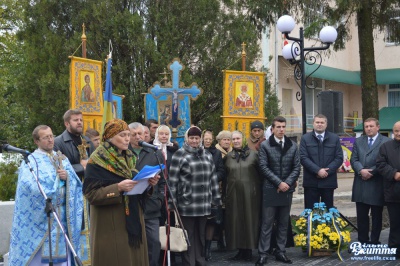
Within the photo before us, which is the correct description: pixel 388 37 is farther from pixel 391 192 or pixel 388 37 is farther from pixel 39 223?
pixel 39 223

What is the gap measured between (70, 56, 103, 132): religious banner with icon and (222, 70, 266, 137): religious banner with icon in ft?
9.22

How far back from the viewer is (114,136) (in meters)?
5.85

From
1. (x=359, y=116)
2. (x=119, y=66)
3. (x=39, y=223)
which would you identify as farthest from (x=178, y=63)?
(x=359, y=116)

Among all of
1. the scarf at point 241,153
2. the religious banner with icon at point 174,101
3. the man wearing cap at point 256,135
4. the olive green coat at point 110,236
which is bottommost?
the olive green coat at point 110,236

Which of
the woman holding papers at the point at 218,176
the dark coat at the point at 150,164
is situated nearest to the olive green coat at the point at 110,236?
the dark coat at the point at 150,164

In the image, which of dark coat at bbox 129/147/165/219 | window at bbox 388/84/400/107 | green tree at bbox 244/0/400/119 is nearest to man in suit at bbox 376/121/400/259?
→ dark coat at bbox 129/147/165/219

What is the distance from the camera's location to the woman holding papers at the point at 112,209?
5809mm

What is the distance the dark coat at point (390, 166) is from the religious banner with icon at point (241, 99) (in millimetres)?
5072

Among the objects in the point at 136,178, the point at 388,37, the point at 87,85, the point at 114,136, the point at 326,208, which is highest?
the point at 388,37

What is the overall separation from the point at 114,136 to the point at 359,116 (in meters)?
34.9

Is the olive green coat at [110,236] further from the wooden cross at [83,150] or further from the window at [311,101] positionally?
the window at [311,101]

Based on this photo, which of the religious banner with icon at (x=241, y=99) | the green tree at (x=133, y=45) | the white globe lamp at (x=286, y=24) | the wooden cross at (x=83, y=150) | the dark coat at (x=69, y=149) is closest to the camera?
the dark coat at (x=69, y=149)

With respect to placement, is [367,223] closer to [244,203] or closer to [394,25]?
[244,203]

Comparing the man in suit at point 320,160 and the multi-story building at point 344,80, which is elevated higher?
the multi-story building at point 344,80
